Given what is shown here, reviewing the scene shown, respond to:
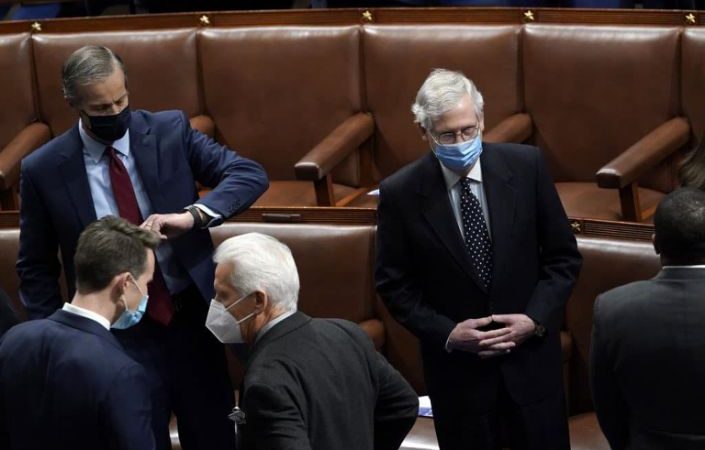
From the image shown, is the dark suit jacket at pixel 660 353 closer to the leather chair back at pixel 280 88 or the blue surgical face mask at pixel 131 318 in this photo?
the blue surgical face mask at pixel 131 318

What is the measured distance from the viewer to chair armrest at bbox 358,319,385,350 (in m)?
1.80

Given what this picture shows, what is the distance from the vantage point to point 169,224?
132 centimetres

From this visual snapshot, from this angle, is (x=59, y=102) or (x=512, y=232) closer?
(x=512, y=232)

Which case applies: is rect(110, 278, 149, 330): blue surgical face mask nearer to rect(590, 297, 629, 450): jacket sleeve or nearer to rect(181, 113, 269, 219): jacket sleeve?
rect(181, 113, 269, 219): jacket sleeve

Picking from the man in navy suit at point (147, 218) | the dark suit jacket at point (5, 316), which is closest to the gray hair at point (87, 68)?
the man in navy suit at point (147, 218)

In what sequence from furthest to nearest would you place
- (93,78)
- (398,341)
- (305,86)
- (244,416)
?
(305,86) < (398,341) < (93,78) < (244,416)

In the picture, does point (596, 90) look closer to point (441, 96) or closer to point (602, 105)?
point (602, 105)

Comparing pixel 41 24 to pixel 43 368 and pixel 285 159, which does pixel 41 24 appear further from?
pixel 43 368

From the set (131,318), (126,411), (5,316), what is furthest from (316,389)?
(5,316)

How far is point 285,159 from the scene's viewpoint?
6.81ft

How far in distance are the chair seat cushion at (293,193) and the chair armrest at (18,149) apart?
0.39 m

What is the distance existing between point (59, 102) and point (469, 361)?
1028 mm

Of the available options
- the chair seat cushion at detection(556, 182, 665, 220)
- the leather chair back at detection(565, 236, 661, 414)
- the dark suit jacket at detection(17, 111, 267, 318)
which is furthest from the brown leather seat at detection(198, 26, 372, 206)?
the dark suit jacket at detection(17, 111, 267, 318)

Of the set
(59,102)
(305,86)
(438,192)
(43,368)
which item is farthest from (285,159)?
(43,368)
